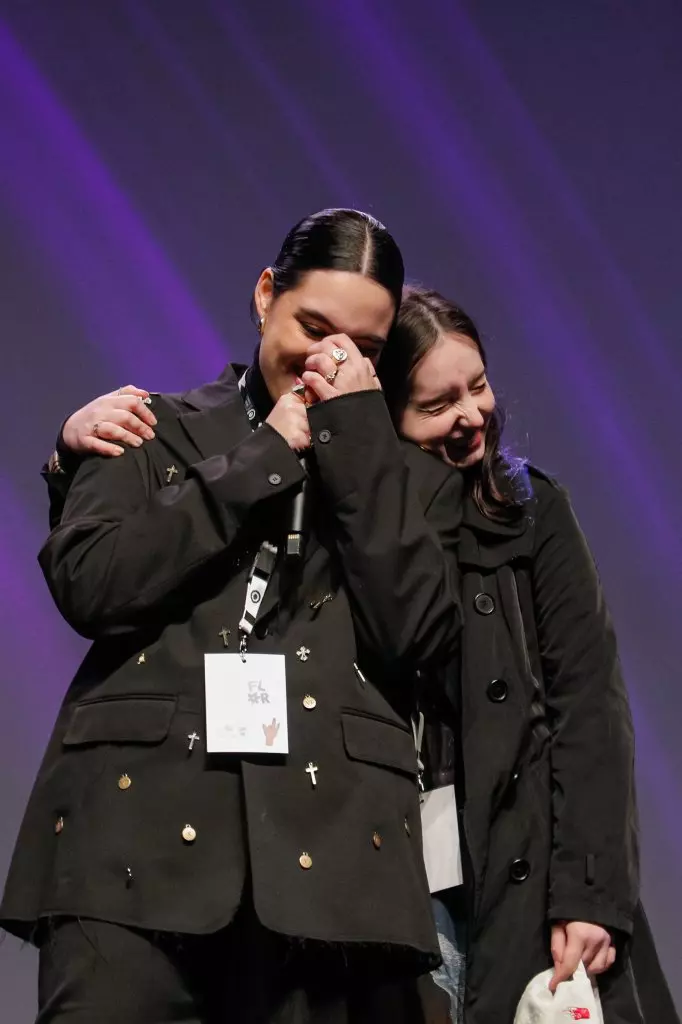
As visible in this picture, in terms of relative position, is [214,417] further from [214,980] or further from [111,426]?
[214,980]

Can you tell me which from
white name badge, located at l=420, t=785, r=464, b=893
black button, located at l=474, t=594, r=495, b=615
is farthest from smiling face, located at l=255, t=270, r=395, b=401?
white name badge, located at l=420, t=785, r=464, b=893

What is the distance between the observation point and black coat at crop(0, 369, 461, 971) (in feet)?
4.78

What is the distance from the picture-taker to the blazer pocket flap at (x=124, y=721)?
4.90 feet

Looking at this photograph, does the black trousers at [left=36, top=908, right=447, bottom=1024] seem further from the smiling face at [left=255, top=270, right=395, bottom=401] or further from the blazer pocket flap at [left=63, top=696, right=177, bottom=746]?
the smiling face at [left=255, top=270, right=395, bottom=401]

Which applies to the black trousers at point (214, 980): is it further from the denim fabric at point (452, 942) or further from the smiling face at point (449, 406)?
the smiling face at point (449, 406)

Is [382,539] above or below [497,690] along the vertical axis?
above

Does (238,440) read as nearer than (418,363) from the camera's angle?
Yes

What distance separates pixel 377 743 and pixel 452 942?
404mm

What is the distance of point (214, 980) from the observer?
152 centimetres

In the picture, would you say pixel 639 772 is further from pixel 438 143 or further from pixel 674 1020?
pixel 438 143

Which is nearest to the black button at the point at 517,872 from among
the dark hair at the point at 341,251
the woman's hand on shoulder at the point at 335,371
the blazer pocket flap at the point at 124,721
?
the blazer pocket flap at the point at 124,721

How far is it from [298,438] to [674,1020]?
93 centimetres

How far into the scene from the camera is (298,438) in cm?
162

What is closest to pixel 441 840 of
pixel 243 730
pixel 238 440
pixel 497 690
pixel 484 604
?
pixel 497 690
